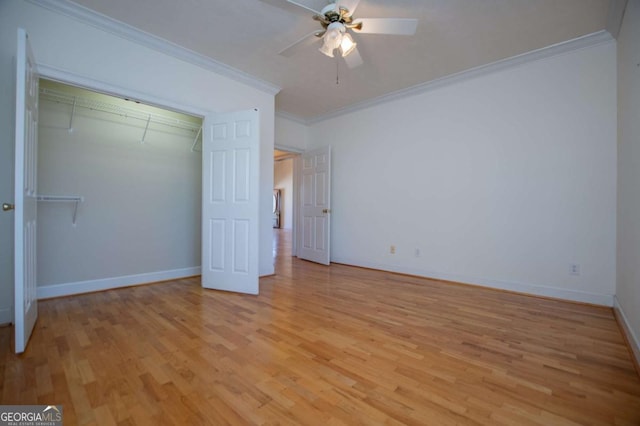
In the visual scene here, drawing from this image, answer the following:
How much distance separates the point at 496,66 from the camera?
345 cm

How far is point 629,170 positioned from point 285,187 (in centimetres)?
1226

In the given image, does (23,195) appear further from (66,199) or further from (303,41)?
(303,41)

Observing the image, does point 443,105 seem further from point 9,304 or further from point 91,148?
point 9,304

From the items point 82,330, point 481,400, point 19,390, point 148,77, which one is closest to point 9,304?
point 82,330

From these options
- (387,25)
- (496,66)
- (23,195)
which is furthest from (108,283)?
(496,66)

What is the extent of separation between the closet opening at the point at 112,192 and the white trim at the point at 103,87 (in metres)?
0.32

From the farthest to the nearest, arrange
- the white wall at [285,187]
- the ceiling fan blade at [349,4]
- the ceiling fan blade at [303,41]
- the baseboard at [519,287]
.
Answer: the white wall at [285,187] < the baseboard at [519,287] < the ceiling fan blade at [303,41] < the ceiling fan blade at [349,4]

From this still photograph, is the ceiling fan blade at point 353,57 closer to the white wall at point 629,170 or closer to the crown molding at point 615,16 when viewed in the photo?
the white wall at point 629,170

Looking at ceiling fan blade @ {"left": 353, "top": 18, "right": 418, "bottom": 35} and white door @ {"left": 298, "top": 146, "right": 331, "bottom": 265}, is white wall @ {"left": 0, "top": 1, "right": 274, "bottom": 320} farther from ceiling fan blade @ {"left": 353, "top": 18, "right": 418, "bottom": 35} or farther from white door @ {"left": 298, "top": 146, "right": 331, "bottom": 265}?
ceiling fan blade @ {"left": 353, "top": 18, "right": 418, "bottom": 35}

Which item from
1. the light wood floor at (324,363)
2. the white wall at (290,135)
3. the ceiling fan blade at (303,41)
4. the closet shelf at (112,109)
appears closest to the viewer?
the light wood floor at (324,363)

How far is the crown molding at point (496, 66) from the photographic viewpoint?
289cm

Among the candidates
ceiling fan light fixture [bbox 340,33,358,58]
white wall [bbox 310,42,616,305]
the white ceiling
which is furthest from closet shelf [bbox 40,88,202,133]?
white wall [bbox 310,42,616,305]

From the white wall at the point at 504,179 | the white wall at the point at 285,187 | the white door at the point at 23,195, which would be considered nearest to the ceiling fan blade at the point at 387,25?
the white wall at the point at 504,179

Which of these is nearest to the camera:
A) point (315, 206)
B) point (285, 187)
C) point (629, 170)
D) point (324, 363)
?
point (324, 363)
